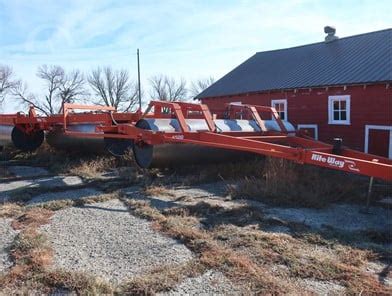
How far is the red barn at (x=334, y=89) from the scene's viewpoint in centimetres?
1275

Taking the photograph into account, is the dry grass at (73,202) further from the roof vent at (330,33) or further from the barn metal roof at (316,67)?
the roof vent at (330,33)

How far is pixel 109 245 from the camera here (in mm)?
4961

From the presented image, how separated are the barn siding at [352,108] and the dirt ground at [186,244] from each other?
5.48 metres

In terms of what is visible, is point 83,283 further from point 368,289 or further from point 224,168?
point 224,168

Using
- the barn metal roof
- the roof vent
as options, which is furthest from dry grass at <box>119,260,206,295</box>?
the roof vent

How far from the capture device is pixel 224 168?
9.38m

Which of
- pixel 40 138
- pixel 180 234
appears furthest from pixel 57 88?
pixel 180 234

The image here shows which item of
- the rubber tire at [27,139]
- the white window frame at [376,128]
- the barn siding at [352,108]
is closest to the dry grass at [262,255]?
A: the barn siding at [352,108]

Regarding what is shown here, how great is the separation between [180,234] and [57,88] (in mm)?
59587

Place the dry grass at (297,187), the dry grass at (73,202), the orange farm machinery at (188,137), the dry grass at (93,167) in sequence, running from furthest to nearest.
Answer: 1. the dry grass at (93,167)
2. the dry grass at (297,187)
3. the dry grass at (73,202)
4. the orange farm machinery at (188,137)

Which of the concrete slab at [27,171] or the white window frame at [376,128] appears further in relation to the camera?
the white window frame at [376,128]

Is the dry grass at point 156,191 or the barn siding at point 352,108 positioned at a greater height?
the barn siding at point 352,108

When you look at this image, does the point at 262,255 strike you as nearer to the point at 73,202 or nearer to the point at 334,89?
the point at 73,202

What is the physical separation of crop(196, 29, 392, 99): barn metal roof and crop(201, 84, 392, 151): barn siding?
306 millimetres
